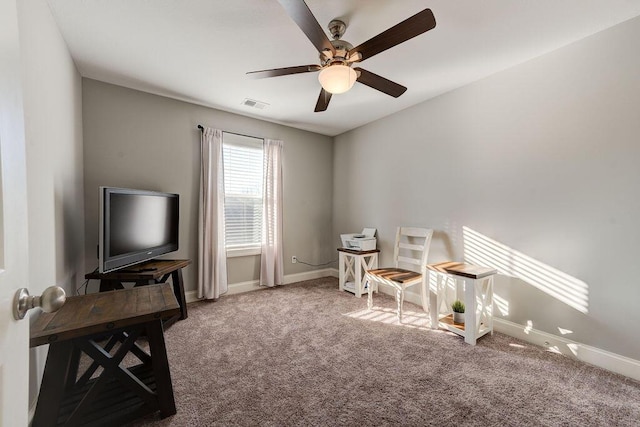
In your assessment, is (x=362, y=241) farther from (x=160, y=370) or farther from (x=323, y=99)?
(x=160, y=370)

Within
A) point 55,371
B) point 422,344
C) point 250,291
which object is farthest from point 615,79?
point 250,291

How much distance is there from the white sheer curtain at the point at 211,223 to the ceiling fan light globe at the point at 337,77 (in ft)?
6.58

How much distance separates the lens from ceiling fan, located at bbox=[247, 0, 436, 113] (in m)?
1.38

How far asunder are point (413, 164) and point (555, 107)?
1380mm

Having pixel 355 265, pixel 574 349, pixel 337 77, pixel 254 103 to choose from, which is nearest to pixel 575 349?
pixel 574 349

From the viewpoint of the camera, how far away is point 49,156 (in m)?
1.69

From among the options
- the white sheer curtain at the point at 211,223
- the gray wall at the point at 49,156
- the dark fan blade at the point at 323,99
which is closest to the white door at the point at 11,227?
the gray wall at the point at 49,156

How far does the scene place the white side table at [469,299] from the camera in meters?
2.22

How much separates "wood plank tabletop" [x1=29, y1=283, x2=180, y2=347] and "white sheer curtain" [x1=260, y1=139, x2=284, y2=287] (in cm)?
204

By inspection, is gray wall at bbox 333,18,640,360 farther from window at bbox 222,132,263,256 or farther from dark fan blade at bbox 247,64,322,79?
window at bbox 222,132,263,256

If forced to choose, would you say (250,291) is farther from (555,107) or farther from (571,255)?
(555,107)

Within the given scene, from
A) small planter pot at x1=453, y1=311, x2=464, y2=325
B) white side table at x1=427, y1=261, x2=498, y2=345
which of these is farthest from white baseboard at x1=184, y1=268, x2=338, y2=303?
small planter pot at x1=453, y1=311, x2=464, y2=325

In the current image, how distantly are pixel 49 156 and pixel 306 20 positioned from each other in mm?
1793

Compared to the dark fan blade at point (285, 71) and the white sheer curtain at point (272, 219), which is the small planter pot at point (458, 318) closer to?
the white sheer curtain at point (272, 219)
